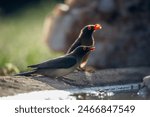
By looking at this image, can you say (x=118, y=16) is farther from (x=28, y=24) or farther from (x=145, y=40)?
(x=28, y=24)

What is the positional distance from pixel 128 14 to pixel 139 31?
1.11ft

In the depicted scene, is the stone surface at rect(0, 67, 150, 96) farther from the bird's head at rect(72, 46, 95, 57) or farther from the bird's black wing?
the bird's head at rect(72, 46, 95, 57)

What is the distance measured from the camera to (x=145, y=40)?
35.4ft

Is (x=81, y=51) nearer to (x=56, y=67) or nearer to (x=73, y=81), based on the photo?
(x=73, y=81)

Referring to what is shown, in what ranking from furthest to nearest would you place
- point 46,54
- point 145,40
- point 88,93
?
point 46,54
point 145,40
point 88,93

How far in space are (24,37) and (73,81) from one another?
4132 mm

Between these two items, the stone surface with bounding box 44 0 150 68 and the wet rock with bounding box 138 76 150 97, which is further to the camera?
the stone surface with bounding box 44 0 150 68

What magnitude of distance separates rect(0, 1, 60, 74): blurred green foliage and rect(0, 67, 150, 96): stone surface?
2057 mm

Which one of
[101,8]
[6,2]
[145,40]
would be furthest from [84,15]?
[6,2]

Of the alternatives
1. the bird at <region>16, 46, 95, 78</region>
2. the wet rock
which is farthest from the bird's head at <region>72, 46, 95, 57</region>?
the wet rock

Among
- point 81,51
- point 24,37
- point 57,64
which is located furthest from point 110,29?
point 57,64

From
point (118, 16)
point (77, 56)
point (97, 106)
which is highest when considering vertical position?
point (118, 16)

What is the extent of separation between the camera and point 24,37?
41.0 ft

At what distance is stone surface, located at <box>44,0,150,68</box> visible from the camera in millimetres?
10766
